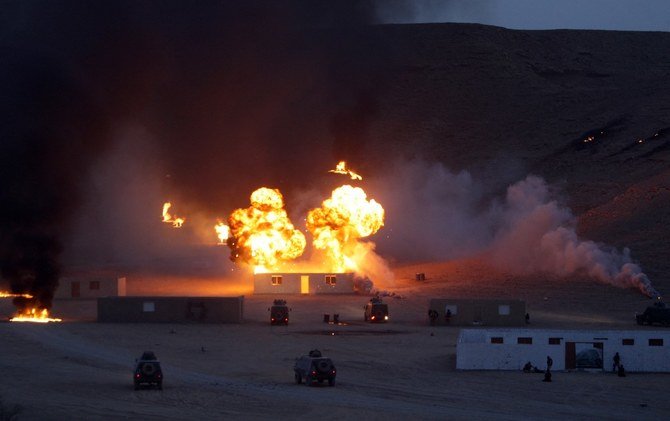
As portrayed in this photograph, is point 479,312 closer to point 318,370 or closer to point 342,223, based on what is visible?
point 342,223

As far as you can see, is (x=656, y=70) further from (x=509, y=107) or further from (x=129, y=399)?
(x=129, y=399)

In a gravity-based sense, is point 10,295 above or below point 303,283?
below

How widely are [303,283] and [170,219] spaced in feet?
169

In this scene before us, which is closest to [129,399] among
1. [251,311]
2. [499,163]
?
[251,311]

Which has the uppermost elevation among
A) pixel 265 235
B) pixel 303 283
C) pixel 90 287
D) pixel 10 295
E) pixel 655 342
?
pixel 265 235

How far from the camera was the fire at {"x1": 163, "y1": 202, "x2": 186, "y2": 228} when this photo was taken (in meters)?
138

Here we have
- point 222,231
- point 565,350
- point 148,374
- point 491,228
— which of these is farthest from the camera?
point 222,231

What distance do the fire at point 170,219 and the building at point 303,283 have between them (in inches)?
1789

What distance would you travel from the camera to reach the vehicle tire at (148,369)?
46469mm

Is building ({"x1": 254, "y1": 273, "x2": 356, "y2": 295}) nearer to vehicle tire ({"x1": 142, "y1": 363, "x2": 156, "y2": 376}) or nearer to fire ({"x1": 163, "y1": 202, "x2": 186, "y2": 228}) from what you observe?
fire ({"x1": 163, "y1": 202, "x2": 186, "y2": 228})

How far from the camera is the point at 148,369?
46.6 meters

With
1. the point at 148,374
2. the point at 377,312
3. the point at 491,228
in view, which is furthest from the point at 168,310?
the point at 491,228

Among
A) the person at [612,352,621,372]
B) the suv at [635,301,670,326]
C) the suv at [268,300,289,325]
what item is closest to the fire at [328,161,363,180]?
the suv at [268,300,289,325]

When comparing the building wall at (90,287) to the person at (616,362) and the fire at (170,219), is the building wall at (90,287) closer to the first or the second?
the person at (616,362)
